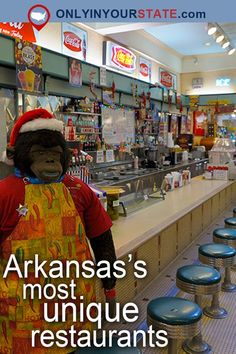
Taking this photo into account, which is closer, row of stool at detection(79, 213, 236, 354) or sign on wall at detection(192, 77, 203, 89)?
row of stool at detection(79, 213, 236, 354)

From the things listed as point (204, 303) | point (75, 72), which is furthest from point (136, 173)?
point (204, 303)

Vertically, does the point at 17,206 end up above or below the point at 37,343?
above

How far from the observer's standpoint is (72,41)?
A: 6.46 meters

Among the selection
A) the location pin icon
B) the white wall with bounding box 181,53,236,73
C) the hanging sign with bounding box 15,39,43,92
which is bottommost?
the hanging sign with bounding box 15,39,43,92

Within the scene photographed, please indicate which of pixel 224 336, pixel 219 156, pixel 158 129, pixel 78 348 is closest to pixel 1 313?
pixel 78 348

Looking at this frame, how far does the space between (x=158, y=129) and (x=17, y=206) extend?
328 inches

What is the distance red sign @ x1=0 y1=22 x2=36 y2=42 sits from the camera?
4.89m

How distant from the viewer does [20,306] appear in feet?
4.43

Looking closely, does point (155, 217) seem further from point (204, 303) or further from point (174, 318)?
point (174, 318)

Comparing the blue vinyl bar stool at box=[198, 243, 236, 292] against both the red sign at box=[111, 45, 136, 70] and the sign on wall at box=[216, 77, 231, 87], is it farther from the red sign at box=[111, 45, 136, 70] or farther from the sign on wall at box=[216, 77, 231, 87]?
the sign on wall at box=[216, 77, 231, 87]

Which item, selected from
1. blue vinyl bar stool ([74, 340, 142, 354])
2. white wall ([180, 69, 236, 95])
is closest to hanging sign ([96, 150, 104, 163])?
blue vinyl bar stool ([74, 340, 142, 354])

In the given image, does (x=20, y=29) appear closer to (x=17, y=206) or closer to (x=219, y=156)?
(x=219, y=156)

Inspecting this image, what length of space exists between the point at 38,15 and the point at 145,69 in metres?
5.12

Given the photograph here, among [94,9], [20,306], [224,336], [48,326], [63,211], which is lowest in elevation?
[224,336]
